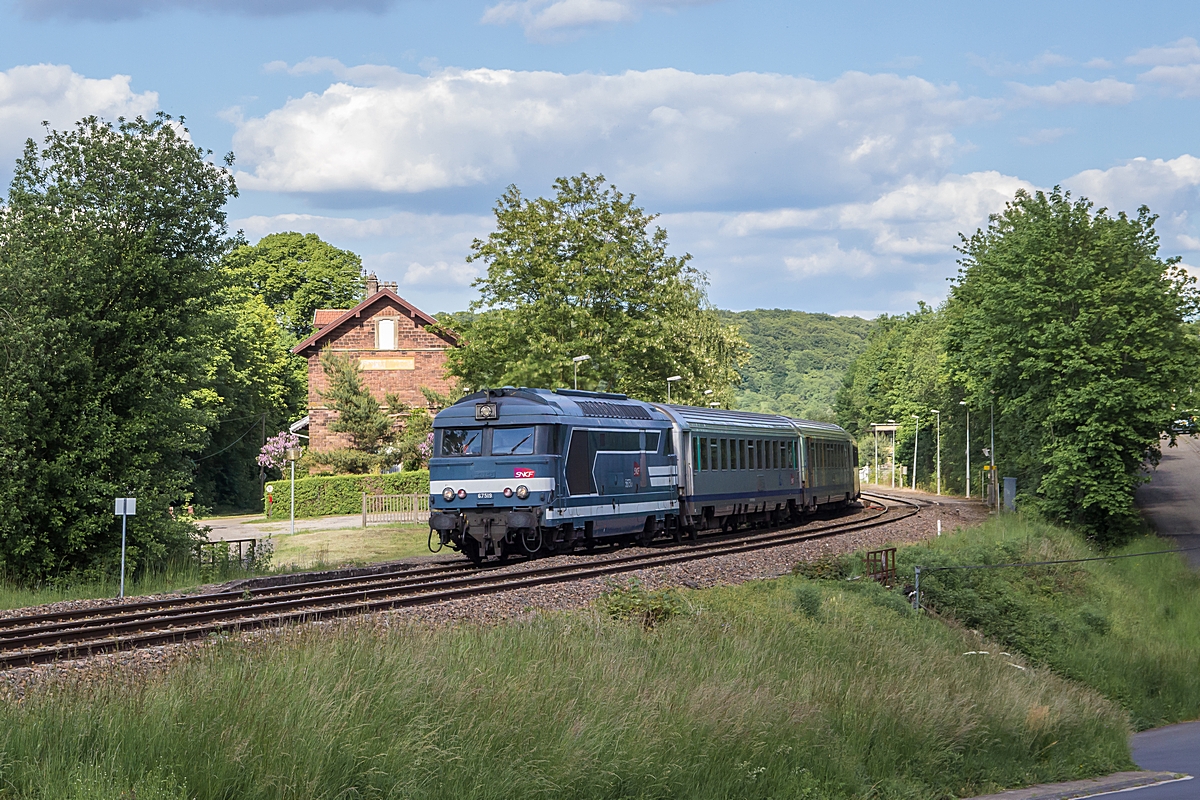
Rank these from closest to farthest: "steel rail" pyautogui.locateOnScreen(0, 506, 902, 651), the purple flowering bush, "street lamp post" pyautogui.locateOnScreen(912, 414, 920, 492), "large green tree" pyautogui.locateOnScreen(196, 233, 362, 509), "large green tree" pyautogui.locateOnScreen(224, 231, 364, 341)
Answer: "steel rail" pyautogui.locateOnScreen(0, 506, 902, 651) → the purple flowering bush → "large green tree" pyautogui.locateOnScreen(196, 233, 362, 509) → "large green tree" pyautogui.locateOnScreen(224, 231, 364, 341) → "street lamp post" pyautogui.locateOnScreen(912, 414, 920, 492)

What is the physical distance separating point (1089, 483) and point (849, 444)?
401 inches

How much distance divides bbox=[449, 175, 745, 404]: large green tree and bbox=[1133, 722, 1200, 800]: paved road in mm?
24702

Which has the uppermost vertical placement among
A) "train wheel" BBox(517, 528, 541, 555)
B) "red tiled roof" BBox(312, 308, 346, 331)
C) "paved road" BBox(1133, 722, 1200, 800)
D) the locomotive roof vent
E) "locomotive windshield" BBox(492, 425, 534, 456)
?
"red tiled roof" BBox(312, 308, 346, 331)

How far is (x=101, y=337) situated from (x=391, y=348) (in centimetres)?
3663

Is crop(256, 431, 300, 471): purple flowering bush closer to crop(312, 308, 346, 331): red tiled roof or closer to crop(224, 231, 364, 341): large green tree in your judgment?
crop(312, 308, 346, 331): red tiled roof

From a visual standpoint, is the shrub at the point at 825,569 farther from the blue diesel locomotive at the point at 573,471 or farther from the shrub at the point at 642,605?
the shrub at the point at 642,605

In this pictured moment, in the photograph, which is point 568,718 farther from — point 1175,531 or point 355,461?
point 1175,531

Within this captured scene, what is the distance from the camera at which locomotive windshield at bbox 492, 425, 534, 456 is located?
2566 cm

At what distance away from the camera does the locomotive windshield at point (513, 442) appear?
2566 cm

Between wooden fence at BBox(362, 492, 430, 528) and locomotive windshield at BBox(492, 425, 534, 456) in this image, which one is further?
wooden fence at BBox(362, 492, 430, 528)

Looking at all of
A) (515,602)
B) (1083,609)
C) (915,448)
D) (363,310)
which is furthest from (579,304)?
(915,448)

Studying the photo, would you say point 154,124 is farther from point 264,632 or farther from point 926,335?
point 926,335

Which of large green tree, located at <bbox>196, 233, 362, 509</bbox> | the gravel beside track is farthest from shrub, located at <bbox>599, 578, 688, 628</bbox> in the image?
large green tree, located at <bbox>196, 233, 362, 509</bbox>

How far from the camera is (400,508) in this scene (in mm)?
49312
